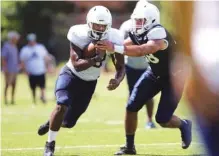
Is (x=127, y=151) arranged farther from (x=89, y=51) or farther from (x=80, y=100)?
(x=89, y=51)

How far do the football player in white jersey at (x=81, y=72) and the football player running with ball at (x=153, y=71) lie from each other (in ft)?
0.97

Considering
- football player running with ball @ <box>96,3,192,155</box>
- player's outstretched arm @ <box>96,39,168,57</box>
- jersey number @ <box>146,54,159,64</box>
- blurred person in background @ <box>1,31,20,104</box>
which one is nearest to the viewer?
player's outstretched arm @ <box>96,39,168,57</box>

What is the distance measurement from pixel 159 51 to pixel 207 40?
4.39 m

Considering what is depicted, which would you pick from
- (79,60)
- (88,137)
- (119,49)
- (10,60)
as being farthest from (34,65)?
(119,49)

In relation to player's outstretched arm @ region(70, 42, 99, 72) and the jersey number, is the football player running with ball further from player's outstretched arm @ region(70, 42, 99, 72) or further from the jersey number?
player's outstretched arm @ region(70, 42, 99, 72)

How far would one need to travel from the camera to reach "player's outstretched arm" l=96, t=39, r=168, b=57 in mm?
6207

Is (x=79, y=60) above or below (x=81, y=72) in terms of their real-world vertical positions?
above

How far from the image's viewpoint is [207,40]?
2463 mm

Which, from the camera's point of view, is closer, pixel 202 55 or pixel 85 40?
pixel 202 55

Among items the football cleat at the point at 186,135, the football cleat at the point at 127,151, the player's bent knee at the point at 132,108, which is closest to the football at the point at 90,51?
the player's bent knee at the point at 132,108

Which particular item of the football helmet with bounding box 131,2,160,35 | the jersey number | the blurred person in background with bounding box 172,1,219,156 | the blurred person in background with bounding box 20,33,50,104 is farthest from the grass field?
the blurred person in background with bounding box 172,1,219,156

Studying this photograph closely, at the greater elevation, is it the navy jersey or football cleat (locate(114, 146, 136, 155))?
the navy jersey

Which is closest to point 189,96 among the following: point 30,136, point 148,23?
point 148,23

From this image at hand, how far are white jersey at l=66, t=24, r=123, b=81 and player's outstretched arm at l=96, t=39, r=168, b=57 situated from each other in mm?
367
